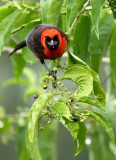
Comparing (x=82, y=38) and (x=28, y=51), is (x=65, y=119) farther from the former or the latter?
(x=28, y=51)

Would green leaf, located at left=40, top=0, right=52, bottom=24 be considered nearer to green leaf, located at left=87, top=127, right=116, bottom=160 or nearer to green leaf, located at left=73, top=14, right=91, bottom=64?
green leaf, located at left=73, top=14, right=91, bottom=64

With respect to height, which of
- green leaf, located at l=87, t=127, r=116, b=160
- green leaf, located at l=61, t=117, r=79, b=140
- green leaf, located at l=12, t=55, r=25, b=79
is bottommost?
green leaf, located at l=87, t=127, r=116, b=160

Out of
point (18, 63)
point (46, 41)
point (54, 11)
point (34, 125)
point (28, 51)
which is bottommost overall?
point (18, 63)

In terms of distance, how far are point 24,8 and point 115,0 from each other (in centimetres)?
57

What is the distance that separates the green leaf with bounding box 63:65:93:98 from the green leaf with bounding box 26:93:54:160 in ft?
0.46

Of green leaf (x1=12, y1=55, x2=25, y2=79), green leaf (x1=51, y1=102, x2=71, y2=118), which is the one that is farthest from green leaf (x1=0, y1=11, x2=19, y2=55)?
green leaf (x1=12, y1=55, x2=25, y2=79)

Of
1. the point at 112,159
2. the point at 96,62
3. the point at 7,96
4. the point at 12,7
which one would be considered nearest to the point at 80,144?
the point at 96,62

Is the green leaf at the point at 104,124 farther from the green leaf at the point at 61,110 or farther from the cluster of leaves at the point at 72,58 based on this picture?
the green leaf at the point at 61,110

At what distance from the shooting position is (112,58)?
234 centimetres

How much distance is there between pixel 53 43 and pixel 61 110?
786 mm

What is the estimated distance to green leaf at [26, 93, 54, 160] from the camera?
5.00 feet

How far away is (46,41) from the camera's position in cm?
235

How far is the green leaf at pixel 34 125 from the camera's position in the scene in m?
1.52

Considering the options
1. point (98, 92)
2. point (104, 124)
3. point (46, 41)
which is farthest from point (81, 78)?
point (46, 41)
